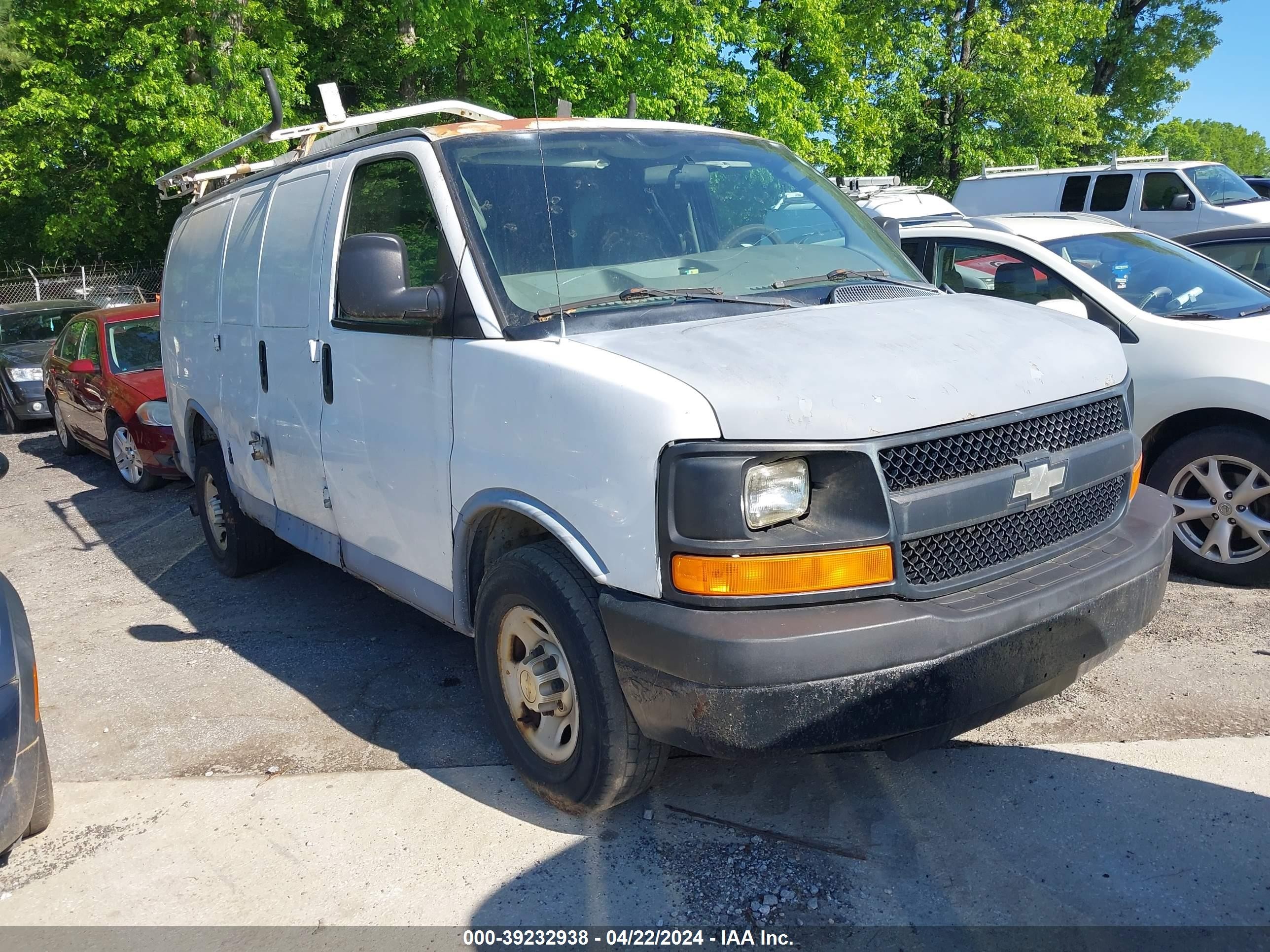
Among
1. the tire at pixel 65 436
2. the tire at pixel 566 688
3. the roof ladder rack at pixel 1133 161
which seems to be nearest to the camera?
the tire at pixel 566 688

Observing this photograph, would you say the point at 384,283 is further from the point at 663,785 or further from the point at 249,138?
the point at 249,138

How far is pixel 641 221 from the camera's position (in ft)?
12.9

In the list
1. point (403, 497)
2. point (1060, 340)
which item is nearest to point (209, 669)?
point (403, 497)

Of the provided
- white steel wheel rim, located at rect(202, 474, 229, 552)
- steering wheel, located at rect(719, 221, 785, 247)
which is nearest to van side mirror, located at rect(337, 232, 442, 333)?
steering wheel, located at rect(719, 221, 785, 247)

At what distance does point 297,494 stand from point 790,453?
2907 millimetres

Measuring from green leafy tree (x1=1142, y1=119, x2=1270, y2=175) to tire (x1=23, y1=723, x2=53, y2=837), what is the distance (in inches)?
2251

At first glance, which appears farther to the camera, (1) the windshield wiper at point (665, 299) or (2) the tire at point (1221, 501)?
(2) the tire at point (1221, 501)

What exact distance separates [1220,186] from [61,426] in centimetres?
1643

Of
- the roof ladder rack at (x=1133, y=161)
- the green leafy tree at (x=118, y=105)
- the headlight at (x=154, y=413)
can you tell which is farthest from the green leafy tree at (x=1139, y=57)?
the headlight at (x=154, y=413)

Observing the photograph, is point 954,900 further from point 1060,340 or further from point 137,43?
point 137,43

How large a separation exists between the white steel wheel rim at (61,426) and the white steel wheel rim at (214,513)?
19.6 ft

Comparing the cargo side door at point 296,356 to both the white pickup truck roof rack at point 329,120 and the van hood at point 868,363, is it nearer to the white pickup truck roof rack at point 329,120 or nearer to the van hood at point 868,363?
the white pickup truck roof rack at point 329,120

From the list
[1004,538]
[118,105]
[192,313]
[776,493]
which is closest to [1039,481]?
[1004,538]

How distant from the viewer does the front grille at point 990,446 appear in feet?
9.54
